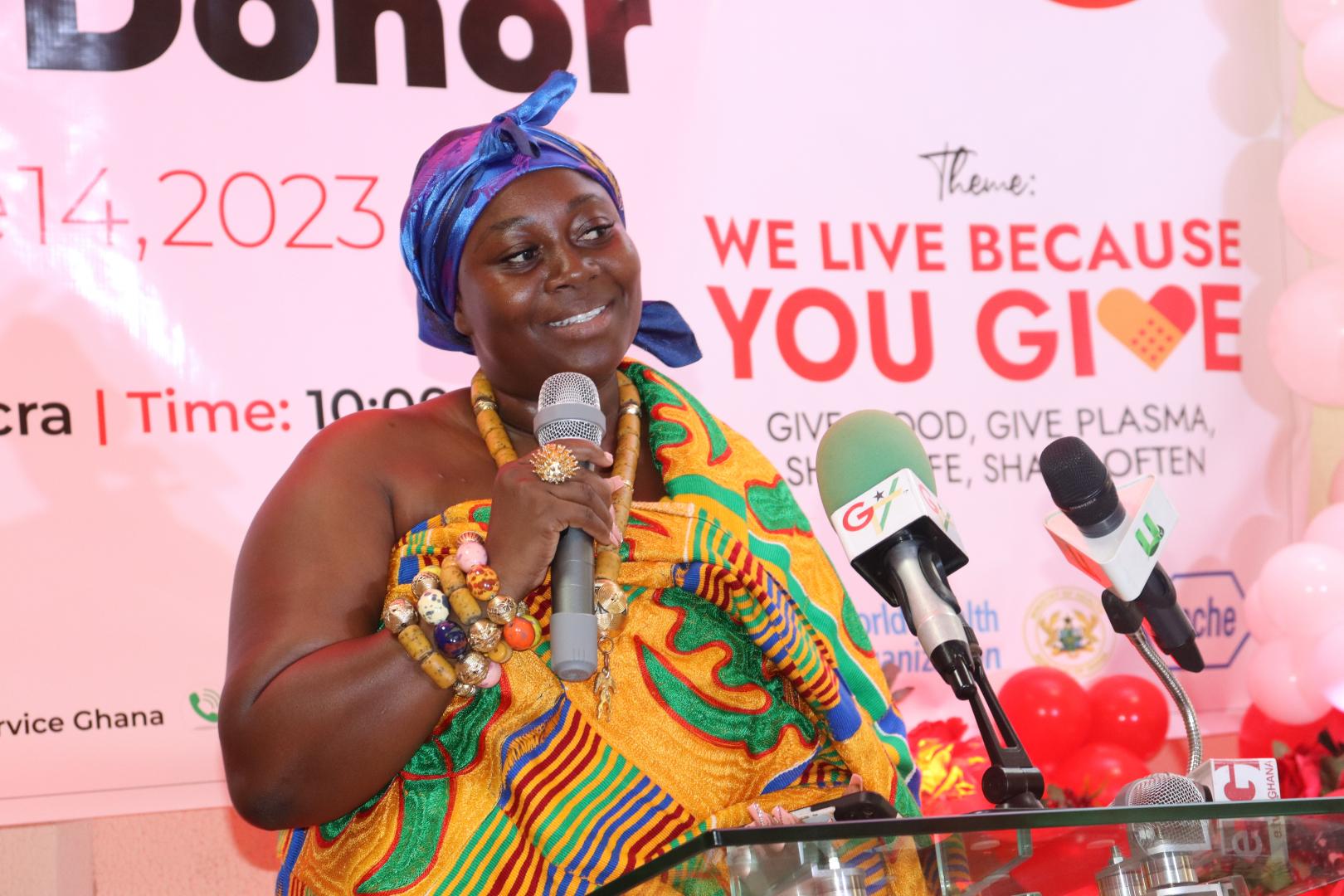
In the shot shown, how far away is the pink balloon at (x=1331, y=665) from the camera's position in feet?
10.4

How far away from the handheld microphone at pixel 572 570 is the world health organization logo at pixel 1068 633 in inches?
83.4

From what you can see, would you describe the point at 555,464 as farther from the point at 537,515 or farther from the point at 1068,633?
the point at 1068,633

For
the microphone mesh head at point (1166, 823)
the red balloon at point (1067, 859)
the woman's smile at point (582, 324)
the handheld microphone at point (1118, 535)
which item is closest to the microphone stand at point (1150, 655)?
the handheld microphone at point (1118, 535)

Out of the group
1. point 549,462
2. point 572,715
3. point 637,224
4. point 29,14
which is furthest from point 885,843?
point 29,14

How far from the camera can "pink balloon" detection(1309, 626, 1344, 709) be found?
3.18 meters

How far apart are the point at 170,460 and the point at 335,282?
514 mm

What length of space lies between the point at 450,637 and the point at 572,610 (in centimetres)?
17

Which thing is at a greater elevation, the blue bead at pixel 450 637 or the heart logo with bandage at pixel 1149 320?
the heart logo with bandage at pixel 1149 320

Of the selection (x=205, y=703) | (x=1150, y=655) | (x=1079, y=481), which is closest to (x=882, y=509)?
(x=1079, y=481)

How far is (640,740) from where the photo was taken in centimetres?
181

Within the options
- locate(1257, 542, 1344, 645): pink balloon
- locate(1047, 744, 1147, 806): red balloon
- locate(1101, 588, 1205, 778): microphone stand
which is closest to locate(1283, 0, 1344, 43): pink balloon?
locate(1257, 542, 1344, 645): pink balloon

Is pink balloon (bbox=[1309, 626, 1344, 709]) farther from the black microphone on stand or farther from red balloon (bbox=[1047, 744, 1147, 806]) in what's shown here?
the black microphone on stand

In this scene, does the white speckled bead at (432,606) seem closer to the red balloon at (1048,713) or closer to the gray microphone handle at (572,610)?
the gray microphone handle at (572,610)

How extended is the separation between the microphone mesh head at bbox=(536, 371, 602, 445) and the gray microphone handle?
13cm
